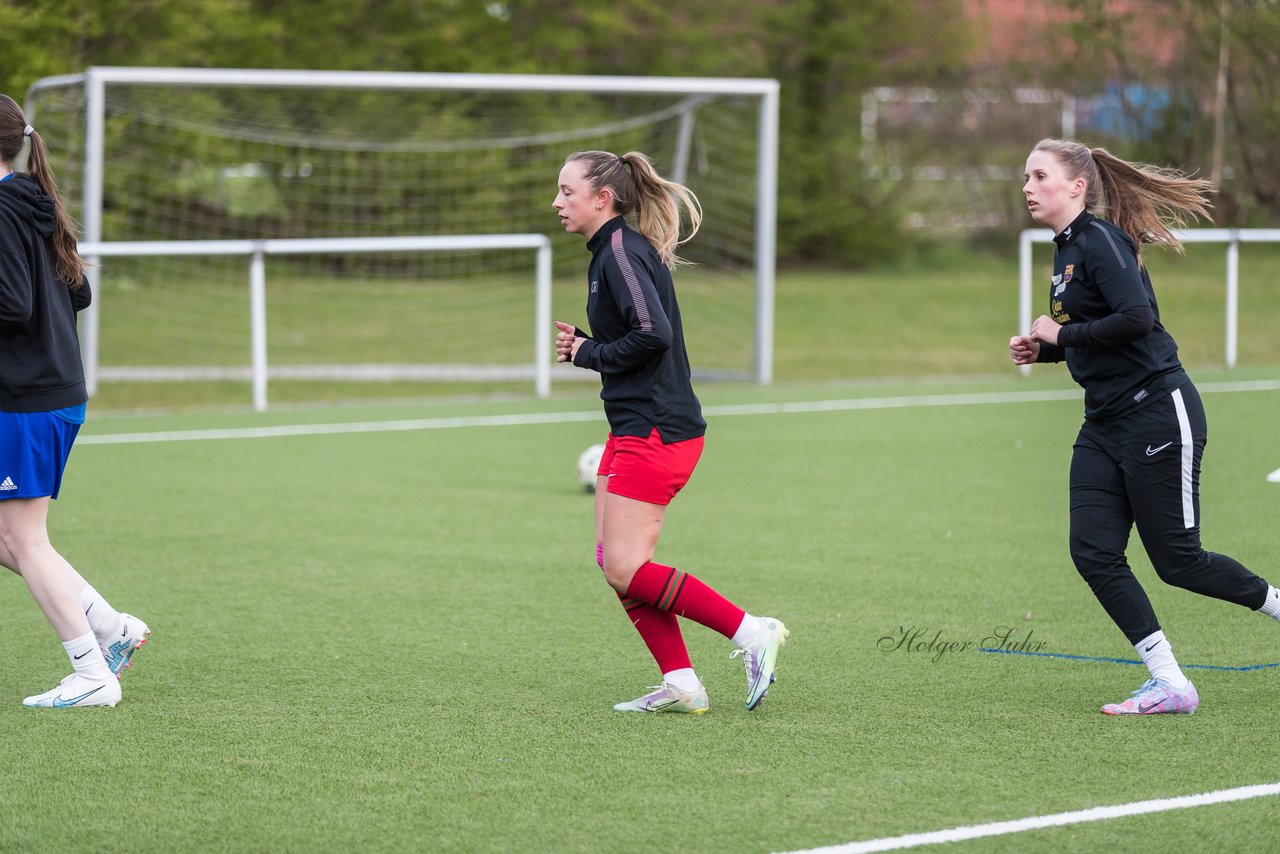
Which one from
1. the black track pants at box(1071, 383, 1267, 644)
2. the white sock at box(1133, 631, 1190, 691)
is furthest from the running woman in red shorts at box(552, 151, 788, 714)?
the white sock at box(1133, 631, 1190, 691)

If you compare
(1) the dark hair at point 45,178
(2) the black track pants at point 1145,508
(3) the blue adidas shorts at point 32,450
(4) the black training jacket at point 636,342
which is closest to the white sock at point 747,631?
(4) the black training jacket at point 636,342

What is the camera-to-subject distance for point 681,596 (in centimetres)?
492

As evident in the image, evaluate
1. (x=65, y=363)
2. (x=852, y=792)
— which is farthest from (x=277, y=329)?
(x=852, y=792)

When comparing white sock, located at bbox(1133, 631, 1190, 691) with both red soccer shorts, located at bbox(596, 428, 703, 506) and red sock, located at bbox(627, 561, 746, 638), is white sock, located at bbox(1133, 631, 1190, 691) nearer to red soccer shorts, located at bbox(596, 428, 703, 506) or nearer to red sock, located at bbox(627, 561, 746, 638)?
red sock, located at bbox(627, 561, 746, 638)

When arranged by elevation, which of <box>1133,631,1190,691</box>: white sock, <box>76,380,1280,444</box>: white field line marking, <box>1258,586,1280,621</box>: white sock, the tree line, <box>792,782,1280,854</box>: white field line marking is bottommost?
<box>76,380,1280,444</box>: white field line marking

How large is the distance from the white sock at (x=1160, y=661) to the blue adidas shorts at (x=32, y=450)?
320 cm

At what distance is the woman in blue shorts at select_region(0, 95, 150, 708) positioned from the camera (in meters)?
4.78

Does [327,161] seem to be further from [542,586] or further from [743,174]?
[542,586]

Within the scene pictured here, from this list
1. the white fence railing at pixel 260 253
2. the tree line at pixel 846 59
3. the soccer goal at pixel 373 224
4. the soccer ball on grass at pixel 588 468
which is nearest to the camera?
the soccer ball on grass at pixel 588 468

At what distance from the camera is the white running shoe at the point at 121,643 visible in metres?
5.25

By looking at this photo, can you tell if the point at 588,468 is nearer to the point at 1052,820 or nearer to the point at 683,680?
the point at 683,680

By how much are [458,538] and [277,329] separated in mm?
12281

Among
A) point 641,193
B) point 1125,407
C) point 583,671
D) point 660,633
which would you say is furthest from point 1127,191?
point 583,671

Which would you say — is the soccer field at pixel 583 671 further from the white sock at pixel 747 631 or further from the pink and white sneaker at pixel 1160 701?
the white sock at pixel 747 631
